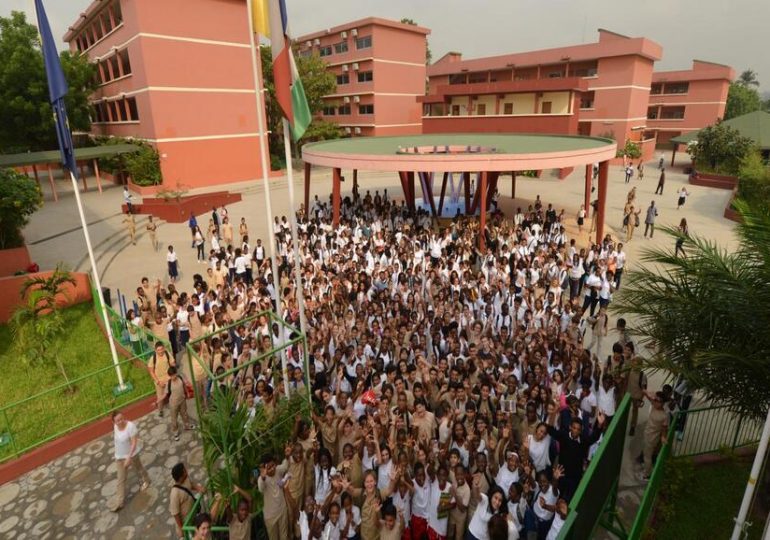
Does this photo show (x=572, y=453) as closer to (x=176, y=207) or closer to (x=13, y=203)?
(x=13, y=203)

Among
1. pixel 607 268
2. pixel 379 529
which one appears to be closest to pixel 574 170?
pixel 607 268

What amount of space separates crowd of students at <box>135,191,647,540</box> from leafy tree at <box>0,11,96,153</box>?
27486 millimetres

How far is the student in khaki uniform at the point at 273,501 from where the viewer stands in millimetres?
5586

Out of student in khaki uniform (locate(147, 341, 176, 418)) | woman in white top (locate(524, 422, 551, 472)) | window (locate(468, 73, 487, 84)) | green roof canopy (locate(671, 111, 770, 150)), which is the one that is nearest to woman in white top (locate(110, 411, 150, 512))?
student in khaki uniform (locate(147, 341, 176, 418))

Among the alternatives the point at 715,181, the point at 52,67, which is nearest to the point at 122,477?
the point at 52,67

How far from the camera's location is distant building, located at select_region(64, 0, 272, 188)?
92.2 feet

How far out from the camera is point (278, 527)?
225 inches

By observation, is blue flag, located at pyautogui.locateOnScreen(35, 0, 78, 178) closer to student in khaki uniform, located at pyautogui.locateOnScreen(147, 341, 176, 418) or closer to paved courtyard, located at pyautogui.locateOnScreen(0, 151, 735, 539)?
student in khaki uniform, located at pyautogui.locateOnScreen(147, 341, 176, 418)

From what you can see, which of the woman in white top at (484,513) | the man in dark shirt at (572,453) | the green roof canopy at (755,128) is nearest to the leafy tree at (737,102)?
the green roof canopy at (755,128)

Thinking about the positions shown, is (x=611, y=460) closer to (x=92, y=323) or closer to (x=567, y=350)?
(x=567, y=350)

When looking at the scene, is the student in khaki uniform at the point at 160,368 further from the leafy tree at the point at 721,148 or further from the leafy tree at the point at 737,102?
the leafy tree at the point at 737,102

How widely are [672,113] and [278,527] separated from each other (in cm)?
5864

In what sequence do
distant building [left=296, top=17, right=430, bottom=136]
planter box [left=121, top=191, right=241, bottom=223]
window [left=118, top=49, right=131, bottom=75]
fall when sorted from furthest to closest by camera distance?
distant building [left=296, top=17, right=430, bottom=136]
window [left=118, top=49, right=131, bottom=75]
planter box [left=121, top=191, right=241, bottom=223]

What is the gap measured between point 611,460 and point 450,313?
450 centimetres
